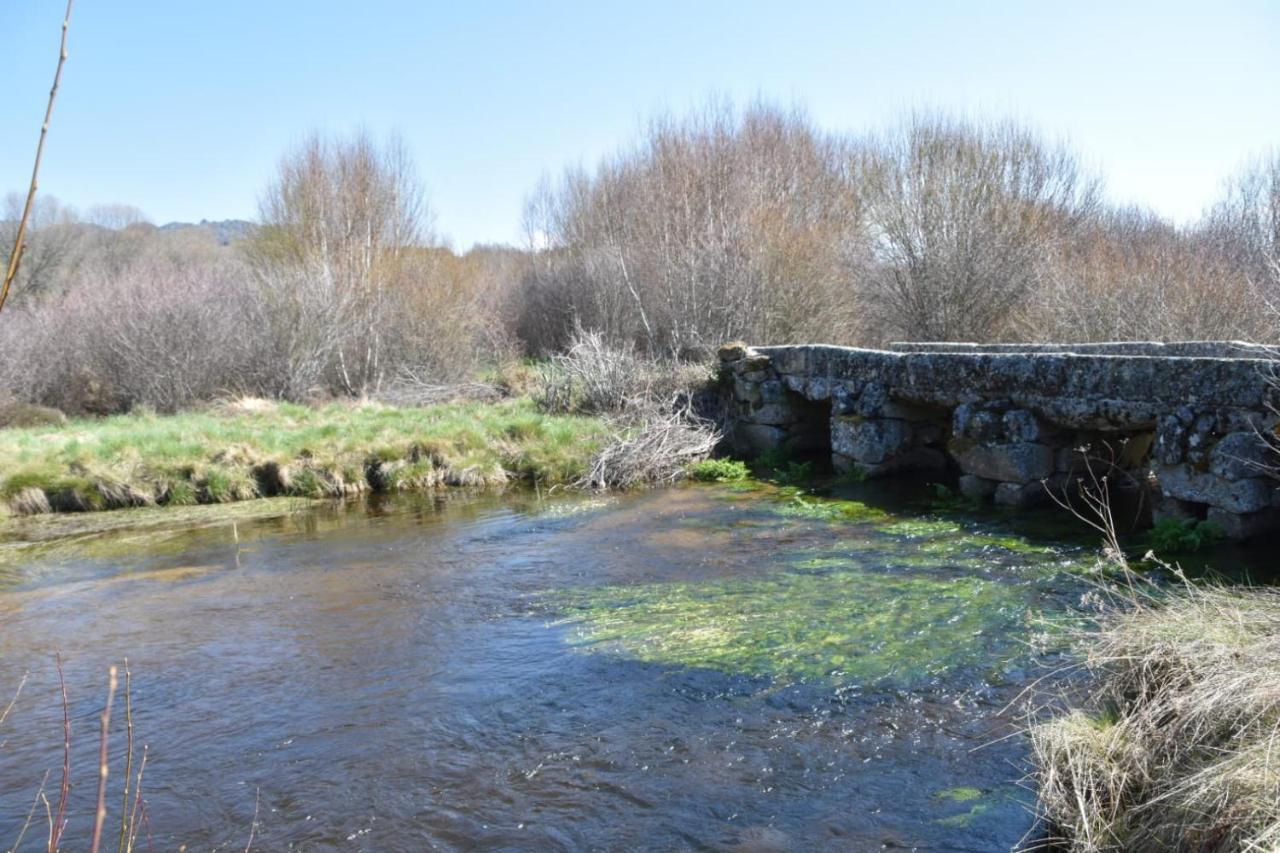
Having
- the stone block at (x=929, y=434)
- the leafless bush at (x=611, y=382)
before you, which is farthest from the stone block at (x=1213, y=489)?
the leafless bush at (x=611, y=382)

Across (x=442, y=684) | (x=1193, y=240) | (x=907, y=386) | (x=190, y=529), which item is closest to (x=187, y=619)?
(x=442, y=684)

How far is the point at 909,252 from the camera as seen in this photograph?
1634 centimetres

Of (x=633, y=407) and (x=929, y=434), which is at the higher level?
(x=633, y=407)

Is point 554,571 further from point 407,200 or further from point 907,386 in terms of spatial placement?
point 407,200

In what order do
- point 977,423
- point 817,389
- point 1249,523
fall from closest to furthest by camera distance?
point 1249,523 → point 977,423 → point 817,389

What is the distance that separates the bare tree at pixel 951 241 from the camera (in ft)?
51.9

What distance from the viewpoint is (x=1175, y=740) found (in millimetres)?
3594

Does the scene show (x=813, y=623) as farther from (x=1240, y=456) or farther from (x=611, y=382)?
(x=611, y=382)

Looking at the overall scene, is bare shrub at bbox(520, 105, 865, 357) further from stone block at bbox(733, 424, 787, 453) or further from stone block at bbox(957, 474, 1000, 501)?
stone block at bbox(957, 474, 1000, 501)

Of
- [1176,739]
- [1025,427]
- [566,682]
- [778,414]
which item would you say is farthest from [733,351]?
[1176,739]

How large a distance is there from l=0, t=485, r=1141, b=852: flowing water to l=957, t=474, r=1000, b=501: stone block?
0.53 meters

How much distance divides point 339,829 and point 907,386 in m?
7.74

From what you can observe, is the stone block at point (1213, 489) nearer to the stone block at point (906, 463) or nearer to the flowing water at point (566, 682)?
the flowing water at point (566, 682)

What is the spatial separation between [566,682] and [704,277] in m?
12.0
